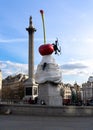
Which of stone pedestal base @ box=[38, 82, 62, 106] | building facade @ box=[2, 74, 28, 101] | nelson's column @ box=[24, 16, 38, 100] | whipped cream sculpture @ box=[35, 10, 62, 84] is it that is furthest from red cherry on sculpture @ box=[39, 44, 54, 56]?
building facade @ box=[2, 74, 28, 101]

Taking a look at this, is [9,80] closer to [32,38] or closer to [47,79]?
[32,38]

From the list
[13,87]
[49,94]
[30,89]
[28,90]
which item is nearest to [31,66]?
[30,89]

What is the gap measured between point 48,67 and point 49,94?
9.87 feet

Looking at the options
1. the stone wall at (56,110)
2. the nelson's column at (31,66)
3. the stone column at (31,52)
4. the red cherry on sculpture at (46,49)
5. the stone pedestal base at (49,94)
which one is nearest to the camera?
the stone wall at (56,110)

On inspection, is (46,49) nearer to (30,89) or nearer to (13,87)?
(30,89)

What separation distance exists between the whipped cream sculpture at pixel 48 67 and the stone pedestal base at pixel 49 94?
1.85ft

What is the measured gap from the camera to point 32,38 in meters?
66.6

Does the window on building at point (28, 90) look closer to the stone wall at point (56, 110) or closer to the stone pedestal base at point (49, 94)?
the stone pedestal base at point (49, 94)

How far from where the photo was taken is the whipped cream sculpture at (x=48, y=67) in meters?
38.3

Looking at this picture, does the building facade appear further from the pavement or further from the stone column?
the pavement

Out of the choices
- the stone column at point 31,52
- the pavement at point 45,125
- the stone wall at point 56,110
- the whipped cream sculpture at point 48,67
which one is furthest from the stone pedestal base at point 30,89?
the pavement at point 45,125

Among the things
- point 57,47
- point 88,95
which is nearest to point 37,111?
point 57,47

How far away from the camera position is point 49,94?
37.8 metres

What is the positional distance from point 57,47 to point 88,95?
156m
